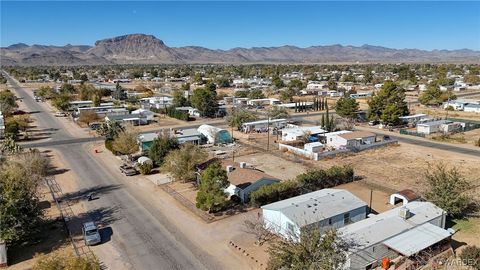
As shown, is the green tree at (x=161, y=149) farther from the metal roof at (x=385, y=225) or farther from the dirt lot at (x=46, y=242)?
the metal roof at (x=385, y=225)

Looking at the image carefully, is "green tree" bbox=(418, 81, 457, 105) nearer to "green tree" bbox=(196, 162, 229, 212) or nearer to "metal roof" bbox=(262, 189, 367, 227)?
"metal roof" bbox=(262, 189, 367, 227)

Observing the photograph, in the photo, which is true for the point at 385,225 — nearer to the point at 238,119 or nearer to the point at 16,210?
the point at 16,210

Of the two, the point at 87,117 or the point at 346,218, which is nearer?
the point at 346,218

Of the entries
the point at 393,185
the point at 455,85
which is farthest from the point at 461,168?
the point at 455,85

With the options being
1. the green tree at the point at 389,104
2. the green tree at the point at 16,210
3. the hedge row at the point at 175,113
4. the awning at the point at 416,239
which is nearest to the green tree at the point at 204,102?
the hedge row at the point at 175,113

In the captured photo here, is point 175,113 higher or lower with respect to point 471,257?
lower

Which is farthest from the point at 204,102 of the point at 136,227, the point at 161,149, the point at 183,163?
the point at 136,227
